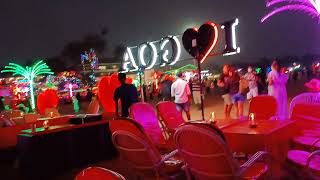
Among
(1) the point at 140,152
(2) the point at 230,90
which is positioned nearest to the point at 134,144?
(1) the point at 140,152

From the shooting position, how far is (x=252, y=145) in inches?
153

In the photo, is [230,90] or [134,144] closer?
[134,144]

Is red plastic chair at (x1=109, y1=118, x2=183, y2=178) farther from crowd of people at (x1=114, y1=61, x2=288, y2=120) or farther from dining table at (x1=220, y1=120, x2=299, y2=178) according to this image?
crowd of people at (x1=114, y1=61, x2=288, y2=120)

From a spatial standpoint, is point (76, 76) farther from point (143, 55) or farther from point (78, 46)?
point (143, 55)

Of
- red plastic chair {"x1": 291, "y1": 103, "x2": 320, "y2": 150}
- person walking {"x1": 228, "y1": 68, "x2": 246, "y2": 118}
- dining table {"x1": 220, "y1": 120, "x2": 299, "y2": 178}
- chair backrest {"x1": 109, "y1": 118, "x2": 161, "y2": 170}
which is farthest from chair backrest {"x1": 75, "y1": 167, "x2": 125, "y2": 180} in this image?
person walking {"x1": 228, "y1": 68, "x2": 246, "y2": 118}

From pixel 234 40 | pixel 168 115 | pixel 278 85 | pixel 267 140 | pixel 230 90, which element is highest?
pixel 234 40

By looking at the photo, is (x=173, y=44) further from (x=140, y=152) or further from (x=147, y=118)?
(x=140, y=152)

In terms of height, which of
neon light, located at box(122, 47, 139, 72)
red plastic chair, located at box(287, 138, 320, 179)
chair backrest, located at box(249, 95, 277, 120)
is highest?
neon light, located at box(122, 47, 139, 72)

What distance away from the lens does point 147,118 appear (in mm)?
6145

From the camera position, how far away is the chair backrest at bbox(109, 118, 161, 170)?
12.4 ft

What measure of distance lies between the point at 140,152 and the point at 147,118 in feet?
7.52

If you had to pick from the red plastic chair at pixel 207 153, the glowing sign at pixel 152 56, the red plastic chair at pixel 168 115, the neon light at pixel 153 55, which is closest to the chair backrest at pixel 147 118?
the red plastic chair at pixel 168 115

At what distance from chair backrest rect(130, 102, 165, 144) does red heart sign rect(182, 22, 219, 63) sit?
7.15 feet

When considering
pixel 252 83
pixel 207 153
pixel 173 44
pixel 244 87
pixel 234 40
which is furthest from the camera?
pixel 252 83
